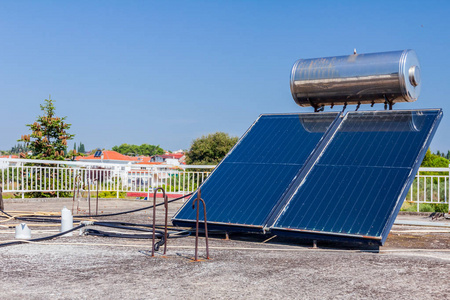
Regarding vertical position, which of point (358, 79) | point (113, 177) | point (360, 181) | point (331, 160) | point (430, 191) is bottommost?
point (430, 191)

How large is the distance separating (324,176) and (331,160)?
0.32 meters

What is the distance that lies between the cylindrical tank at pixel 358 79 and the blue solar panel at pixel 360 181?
83 cm

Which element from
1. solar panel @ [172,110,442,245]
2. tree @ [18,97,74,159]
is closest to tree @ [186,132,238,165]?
tree @ [18,97,74,159]

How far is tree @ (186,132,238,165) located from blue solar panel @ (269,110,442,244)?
3918 cm

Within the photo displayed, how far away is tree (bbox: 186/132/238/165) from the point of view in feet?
150

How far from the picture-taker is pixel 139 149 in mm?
191250

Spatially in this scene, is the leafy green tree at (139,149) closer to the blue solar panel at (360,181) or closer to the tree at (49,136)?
the tree at (49,136)

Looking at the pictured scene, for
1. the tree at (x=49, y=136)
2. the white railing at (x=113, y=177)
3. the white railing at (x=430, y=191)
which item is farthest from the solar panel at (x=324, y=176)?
the tree at (x=49, y=136)

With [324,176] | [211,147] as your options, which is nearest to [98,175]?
[324,176]

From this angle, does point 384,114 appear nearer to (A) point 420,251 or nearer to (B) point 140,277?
(A) point 420,251

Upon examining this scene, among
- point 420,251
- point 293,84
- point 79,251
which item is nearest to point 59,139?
point 293,84

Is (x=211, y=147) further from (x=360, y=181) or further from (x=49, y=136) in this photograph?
(x=360, y=181)

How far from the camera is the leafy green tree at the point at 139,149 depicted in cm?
18412

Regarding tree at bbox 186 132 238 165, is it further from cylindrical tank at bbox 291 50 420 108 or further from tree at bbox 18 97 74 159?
cylindrical tank at bbox 291 50 420 108
